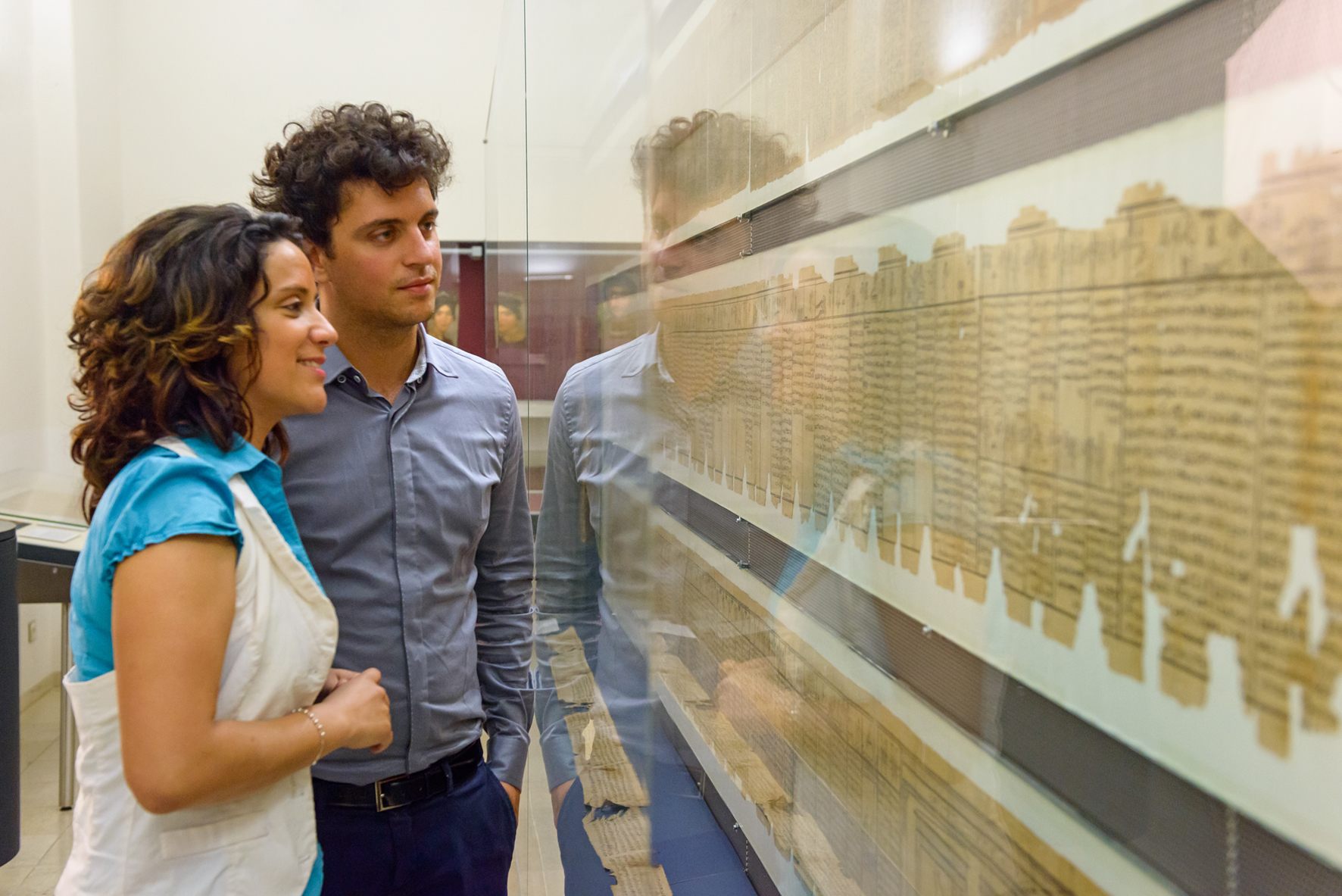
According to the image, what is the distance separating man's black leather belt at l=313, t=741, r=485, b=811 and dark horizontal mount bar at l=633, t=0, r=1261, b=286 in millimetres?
1244

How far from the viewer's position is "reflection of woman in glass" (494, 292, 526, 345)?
2959 millimetres

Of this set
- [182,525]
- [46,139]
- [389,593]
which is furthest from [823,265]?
[46,139]

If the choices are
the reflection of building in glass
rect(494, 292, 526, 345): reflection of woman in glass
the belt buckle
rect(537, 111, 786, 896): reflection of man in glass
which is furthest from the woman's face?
rect(494, 292, 526, 345): reflection of woman in glass

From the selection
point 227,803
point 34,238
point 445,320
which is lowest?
point 227,803

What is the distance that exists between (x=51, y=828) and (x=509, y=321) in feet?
8.09

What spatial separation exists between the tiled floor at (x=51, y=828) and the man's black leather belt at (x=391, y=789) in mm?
364

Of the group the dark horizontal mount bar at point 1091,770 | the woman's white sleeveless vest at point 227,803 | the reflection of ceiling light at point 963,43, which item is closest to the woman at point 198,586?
the woman's white sleeveless vest at point 227,803

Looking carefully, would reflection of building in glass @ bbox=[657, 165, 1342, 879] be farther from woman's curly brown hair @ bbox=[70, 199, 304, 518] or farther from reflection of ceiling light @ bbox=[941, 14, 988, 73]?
woman's curly brown hair @ bbox=[70, 199, 304, 518]

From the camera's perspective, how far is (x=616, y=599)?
160 cm

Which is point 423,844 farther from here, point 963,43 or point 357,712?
point 963,43

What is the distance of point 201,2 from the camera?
5680 mm

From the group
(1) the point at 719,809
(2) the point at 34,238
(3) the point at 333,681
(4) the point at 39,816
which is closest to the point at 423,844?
(3) the point at 333,681

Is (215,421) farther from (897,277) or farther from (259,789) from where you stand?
(897,277)

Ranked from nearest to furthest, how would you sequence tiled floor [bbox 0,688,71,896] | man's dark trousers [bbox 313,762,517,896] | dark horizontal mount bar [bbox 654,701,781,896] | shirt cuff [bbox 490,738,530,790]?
dark horizontal mount bar [bbox 654,701,781,896], man's dark trousers [bbox 313,762,517,896], shirt cuff [bbox 490,738,530,790], tiled floor [bbox 0,688,71,896]
